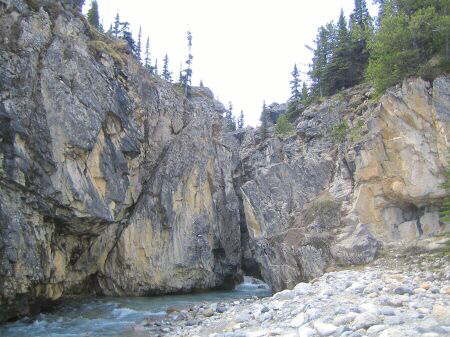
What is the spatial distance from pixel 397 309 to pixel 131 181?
82.8ft

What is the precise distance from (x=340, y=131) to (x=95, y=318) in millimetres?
21423

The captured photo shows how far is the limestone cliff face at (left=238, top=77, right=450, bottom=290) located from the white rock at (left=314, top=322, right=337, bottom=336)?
543 inches

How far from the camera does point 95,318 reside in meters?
23.2

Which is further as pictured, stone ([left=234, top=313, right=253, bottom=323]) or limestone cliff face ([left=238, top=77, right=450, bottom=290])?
limestone cliff face ([left=238, top=77, right=450, bottom=290])

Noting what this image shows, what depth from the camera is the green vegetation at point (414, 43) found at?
2444 cm

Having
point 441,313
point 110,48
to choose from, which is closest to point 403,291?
point 441,313

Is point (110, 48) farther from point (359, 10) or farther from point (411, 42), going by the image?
point (359, 10)

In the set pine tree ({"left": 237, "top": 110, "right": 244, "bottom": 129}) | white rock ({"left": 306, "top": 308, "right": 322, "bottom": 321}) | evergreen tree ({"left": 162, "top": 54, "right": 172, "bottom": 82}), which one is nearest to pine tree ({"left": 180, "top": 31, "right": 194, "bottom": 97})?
evergreen tree ({"left": 162, "top": 54, "right": 172, "bottom": 82})

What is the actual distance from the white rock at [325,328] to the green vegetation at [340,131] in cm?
2246

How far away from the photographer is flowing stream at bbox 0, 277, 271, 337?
19.4 metres

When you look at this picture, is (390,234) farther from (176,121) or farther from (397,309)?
(176,121)

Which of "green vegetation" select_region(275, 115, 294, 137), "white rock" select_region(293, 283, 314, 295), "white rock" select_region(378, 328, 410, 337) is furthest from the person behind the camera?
"green vegetation" select_region(275, 115, 294, 137)

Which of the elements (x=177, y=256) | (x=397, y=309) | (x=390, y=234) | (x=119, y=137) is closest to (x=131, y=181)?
(x=119, y=137)

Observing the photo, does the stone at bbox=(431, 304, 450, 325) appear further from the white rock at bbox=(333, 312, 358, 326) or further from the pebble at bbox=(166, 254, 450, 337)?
the white rock at bbox=(333, 312, 358, 326)
